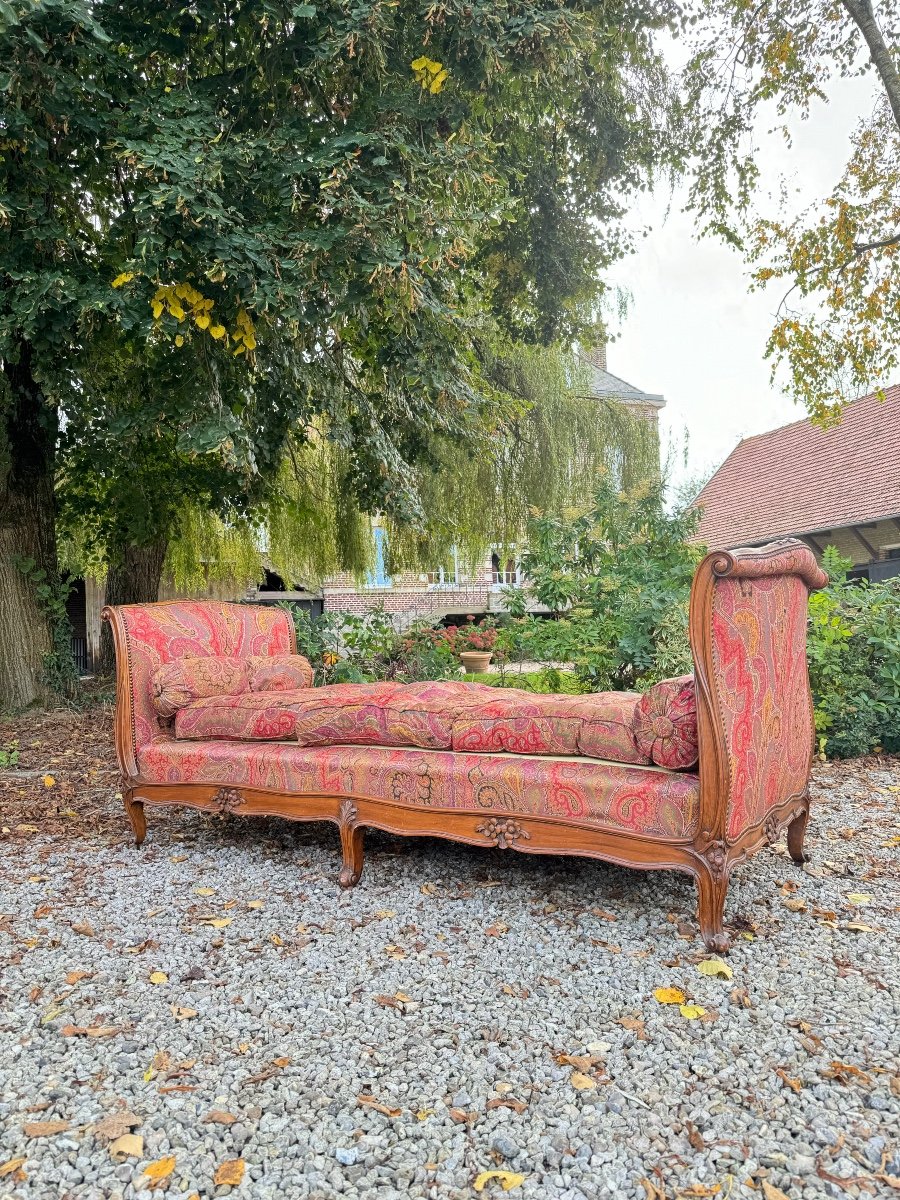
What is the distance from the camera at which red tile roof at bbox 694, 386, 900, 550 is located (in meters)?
14.1

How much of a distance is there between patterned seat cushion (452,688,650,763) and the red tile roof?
38.4ft

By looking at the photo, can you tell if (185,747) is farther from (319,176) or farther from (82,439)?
(82,439)

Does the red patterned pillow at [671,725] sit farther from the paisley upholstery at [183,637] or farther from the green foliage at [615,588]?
the green foliage at [615,588]

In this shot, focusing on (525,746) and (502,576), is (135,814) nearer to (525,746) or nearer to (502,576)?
(525,746)

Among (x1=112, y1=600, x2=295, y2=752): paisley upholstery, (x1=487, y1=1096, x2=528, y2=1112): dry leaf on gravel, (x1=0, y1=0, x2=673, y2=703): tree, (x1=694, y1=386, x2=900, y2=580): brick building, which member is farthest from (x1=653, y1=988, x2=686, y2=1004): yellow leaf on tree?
(x1=694, y1=386, x2=900, y2=580): brick building

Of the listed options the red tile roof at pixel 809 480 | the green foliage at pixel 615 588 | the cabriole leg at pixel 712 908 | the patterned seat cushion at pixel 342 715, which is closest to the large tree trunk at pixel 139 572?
the green foliage at pixel 615 588

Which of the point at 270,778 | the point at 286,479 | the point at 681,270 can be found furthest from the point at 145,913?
the point at 681,270

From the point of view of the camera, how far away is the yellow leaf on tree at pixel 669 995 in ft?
7.66

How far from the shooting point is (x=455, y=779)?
3.12 meters

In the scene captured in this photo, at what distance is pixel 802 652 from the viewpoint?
337cm

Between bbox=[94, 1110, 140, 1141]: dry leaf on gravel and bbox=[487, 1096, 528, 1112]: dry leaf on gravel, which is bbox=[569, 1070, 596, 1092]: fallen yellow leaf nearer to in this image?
bbox=[487, 1096, 528, 1112]: dry leaf on gravel

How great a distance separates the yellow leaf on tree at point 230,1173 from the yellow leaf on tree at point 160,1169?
0.31 feet

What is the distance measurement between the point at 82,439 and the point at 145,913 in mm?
6057

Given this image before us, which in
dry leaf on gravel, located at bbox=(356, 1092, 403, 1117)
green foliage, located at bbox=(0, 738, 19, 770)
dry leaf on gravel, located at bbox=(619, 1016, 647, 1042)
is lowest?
dry leaf on gravel, located at bbox=(619, 1016, 647, 1042)
